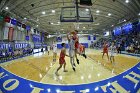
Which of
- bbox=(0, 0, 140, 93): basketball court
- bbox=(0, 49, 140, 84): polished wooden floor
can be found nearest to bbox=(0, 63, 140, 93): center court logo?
bbox=(0, 0, 140, 93): basketball court

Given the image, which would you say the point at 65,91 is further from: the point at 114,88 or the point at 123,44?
the point at 123,44

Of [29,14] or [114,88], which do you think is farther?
[29,14]

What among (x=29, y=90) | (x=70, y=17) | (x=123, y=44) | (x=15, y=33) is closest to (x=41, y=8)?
(x=15, y=33)

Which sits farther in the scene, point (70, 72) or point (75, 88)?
point (70, 72)

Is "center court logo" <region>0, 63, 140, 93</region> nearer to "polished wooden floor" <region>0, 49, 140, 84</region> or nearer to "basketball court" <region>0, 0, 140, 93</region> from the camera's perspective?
"basketball court" <region>0, 0, 140, 93</region>

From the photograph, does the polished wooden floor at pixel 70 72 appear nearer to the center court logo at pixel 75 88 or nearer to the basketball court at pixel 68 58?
the basketball court at pixel 68 58

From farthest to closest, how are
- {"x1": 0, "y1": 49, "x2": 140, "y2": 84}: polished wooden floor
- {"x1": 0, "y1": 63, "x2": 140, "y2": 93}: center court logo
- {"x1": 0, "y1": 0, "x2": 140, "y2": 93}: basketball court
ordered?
{"x1": 0, "y1": 49, "x2": 140, "y2": 84}: polished wooden floor → {"x1": 0, "y1": 0, "x2": 140, "y2": 93}: basketball court → {"x1": 0, "y1": 63, "x2": 140, "y2": 93}: center court logo

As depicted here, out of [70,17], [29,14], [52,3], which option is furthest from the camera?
[29,14]

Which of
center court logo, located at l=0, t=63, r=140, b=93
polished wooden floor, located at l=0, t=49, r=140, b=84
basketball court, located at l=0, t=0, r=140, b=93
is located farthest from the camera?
polished wooden floor, located at l=0, t=49, r=140, b=84

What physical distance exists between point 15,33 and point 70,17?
1433 centimetres

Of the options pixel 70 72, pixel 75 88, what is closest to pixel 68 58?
pixel 70 72

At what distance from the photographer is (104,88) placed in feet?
15.0

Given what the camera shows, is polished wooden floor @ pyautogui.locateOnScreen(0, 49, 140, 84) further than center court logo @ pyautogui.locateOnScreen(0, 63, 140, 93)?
Yes

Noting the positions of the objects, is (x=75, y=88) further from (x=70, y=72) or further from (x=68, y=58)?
(x=68, y=58)
